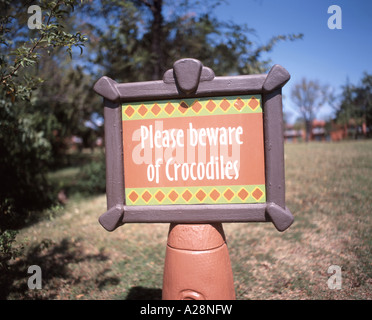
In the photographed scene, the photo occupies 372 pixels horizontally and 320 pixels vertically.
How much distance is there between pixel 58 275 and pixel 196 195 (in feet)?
10.4

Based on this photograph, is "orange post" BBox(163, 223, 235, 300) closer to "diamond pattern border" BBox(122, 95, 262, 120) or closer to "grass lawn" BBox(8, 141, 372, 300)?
"diamond pattern border" BBox(122, 95, 262, 120)

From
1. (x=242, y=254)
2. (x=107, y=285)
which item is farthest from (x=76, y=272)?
(x=242, y=254)

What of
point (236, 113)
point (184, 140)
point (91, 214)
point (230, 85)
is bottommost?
point (91, 214)

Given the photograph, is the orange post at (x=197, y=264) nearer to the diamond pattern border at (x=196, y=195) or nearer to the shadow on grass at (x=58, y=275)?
the diamond pattern border at (x=196, y=195)

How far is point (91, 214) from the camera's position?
704 cm

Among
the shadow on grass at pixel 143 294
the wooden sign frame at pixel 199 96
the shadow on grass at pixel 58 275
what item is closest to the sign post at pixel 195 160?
the wooden sign frame at pixel 199 96

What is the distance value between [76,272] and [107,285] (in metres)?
0.66

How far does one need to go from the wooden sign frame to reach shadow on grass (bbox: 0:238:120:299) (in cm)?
187

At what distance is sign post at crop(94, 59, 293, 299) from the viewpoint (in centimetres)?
187

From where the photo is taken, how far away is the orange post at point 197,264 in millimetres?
1994

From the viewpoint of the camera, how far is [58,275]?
404 centimetres

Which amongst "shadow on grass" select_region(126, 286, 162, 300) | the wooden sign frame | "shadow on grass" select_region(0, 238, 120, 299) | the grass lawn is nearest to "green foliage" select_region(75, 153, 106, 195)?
the grass lawn
